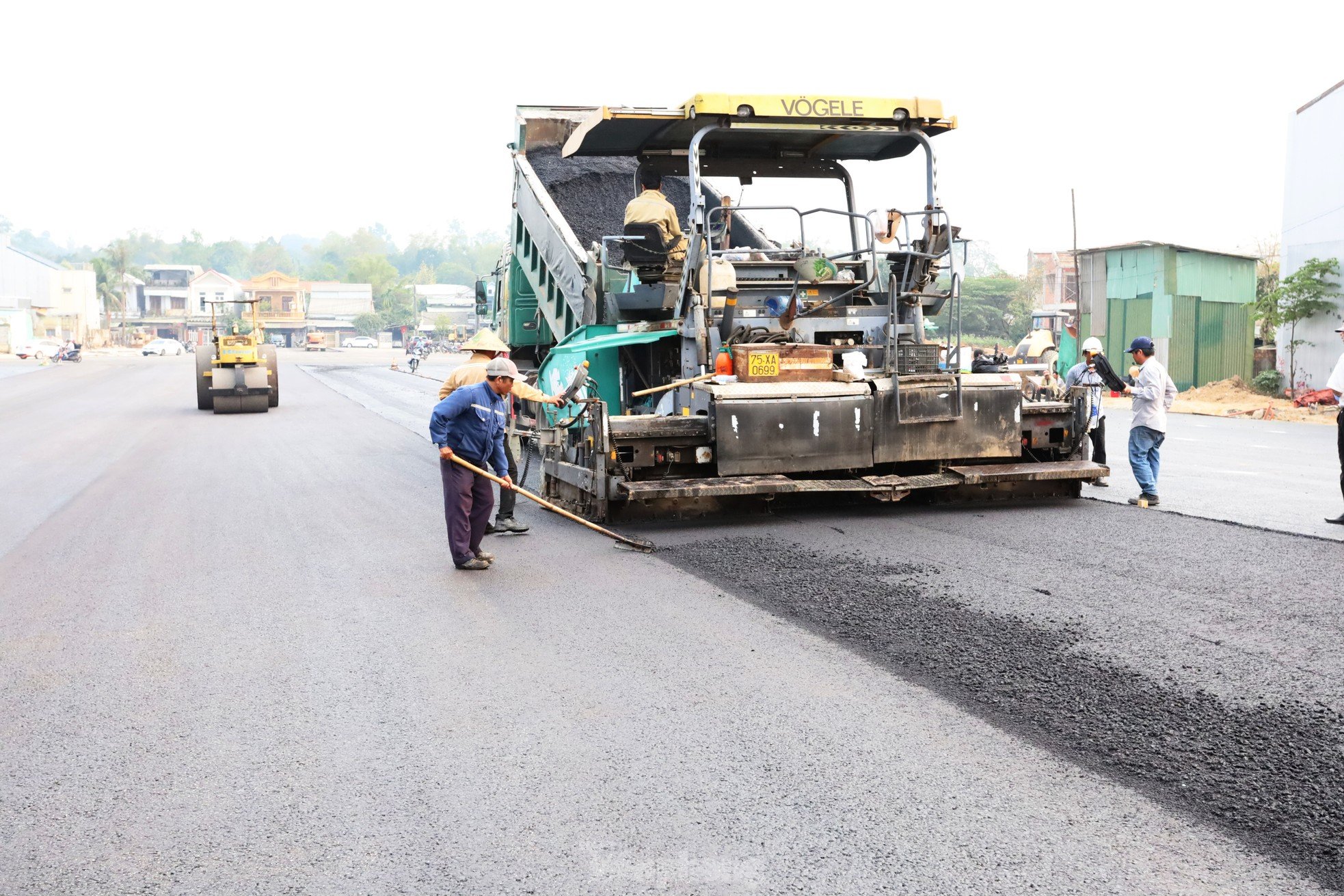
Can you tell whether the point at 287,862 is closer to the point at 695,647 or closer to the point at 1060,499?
the point at 695,647

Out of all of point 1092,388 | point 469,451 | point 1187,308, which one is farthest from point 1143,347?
point 1187,308

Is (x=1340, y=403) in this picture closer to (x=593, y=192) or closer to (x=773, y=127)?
(x=773, y=127)

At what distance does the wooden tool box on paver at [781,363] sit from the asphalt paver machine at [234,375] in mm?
15097

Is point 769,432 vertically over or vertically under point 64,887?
over

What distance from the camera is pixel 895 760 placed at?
12.4 ft

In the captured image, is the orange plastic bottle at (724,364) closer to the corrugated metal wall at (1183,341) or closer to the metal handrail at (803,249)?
the metal handrail at (803,249)

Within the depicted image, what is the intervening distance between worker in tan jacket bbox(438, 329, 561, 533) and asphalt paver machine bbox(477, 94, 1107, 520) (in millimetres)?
378

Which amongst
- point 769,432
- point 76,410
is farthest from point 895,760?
point 76,410

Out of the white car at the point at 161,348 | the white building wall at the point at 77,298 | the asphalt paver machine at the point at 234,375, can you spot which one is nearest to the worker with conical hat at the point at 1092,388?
the asphalt paver machine at the point at 234,375

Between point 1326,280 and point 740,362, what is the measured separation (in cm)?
2057

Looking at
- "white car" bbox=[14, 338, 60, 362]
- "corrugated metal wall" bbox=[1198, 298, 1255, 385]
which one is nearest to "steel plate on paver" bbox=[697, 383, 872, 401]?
"corrugated metal wall" bbox=[1198, 298, 1255, 385]

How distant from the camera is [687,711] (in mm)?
4289

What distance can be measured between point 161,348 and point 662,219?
67.1m

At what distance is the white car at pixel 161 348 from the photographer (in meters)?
68.1
